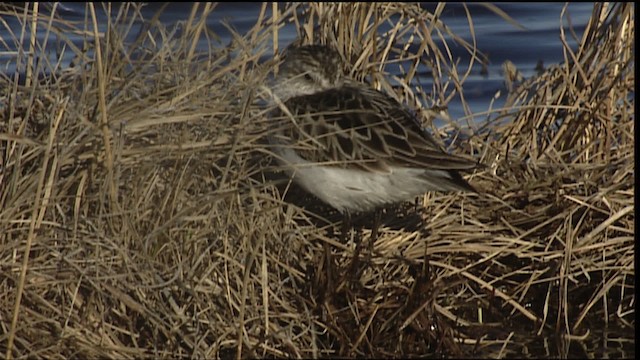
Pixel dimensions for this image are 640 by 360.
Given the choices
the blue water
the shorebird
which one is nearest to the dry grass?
the shorebird

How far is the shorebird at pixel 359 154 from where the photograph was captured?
5133 millimetres

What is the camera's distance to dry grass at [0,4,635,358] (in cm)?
456

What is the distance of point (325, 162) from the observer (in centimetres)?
503

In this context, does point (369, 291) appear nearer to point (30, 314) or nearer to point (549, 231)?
point (549, 231)

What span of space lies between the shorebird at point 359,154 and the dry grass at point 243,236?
0.42 feet

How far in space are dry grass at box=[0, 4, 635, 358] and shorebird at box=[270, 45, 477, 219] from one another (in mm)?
129

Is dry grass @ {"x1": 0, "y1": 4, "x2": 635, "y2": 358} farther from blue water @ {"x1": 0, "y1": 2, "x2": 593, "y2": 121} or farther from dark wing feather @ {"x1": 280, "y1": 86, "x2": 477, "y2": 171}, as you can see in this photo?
blue water @ {"x1": 0, "y1": 2, "x2": 593, "y2": 121}

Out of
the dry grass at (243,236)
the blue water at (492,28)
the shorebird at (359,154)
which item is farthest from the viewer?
the blue water at (492,28)

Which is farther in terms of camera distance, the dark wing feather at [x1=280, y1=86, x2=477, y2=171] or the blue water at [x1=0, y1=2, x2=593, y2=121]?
the blue water at [x1=0, y1=2, x2=593, y2=121]

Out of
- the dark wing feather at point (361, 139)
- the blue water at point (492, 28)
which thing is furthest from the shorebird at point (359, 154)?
the blue water at point (492, 28)

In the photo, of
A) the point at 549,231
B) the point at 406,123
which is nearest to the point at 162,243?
the point at 406,123

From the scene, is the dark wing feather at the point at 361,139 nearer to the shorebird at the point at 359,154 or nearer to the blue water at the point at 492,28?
the shorebird at the point at 359,154

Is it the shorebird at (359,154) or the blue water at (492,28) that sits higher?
the shorebird at (359,154)

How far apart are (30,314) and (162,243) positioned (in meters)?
0.52
